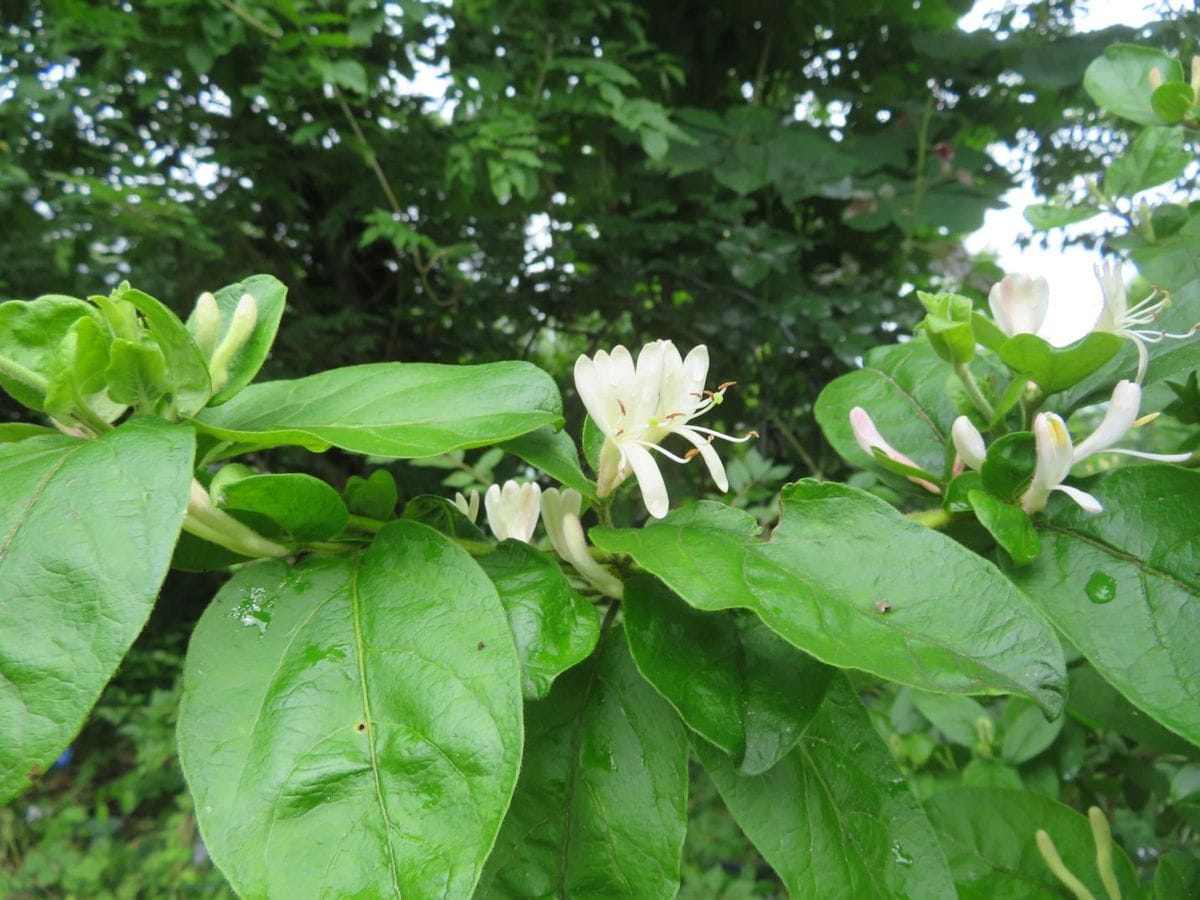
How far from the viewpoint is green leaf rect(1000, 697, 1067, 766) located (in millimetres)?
689

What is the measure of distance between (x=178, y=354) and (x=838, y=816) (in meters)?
0.34

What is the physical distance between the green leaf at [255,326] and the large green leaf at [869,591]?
0.18 meters

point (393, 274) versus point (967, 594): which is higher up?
point (967, 594)

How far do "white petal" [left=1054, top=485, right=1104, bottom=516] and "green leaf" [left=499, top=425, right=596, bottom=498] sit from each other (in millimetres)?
208

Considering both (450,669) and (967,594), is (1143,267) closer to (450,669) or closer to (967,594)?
(967,594)

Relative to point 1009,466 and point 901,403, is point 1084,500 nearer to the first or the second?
point 1009,466

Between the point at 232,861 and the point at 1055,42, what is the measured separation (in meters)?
1.76

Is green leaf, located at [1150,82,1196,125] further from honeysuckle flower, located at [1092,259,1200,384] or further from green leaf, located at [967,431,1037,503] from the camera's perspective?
green leaf, located at [967,431,1037,503]

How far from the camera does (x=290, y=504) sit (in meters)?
0.33

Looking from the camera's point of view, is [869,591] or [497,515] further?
[497,515]

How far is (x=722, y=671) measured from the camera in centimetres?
33

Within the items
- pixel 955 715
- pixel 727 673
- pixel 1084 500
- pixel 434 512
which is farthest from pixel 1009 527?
pixel 955 715

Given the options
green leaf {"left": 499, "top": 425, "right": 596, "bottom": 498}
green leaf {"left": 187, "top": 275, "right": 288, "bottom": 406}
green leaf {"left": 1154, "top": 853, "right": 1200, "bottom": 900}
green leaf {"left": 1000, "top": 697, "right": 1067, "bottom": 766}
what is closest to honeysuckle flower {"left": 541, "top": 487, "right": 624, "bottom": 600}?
green leaf {"left": 499, "top": 425, "right": 596, "bottom": 498}

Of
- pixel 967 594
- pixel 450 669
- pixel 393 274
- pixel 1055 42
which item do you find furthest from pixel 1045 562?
pixel 393 274
